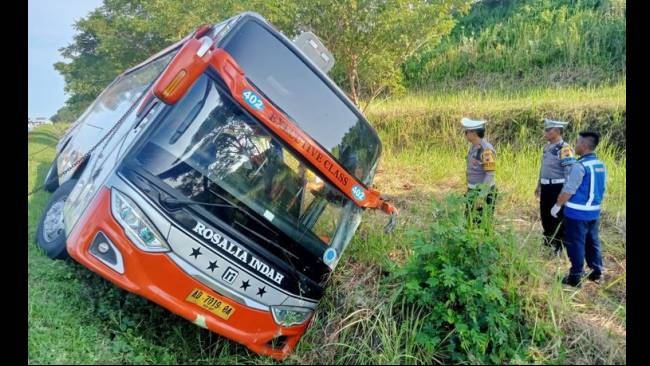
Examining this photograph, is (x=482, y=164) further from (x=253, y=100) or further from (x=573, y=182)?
(x=253, y=100)

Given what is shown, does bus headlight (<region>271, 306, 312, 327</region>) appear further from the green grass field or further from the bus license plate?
the bus license plate

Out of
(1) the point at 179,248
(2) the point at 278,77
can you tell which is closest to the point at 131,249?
(1) the point at 179,248

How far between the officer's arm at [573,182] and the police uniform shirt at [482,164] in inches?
27.9

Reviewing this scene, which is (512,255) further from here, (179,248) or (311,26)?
(311,26)

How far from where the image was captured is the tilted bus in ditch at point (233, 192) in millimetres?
3002

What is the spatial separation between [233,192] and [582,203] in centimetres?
299

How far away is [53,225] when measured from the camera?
14.3 ft

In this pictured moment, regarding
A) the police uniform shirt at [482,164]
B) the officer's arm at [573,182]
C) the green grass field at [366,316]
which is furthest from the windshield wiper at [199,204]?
the officer's arm at [573,182]

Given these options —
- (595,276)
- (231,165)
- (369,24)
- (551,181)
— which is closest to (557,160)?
(551,181)

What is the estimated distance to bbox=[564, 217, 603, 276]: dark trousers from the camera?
380 centimetres

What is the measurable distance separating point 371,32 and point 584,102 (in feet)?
13.9

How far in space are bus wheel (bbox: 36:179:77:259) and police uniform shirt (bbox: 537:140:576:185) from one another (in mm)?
4778

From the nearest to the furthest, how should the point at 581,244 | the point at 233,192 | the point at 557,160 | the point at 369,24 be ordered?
the point at 233,192 < the point at 581,244 < the point at 557,160 < the point at 369,24

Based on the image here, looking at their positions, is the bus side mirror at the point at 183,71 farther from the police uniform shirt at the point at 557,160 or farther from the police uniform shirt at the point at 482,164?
the police uniform shirt at the point at 557,160
